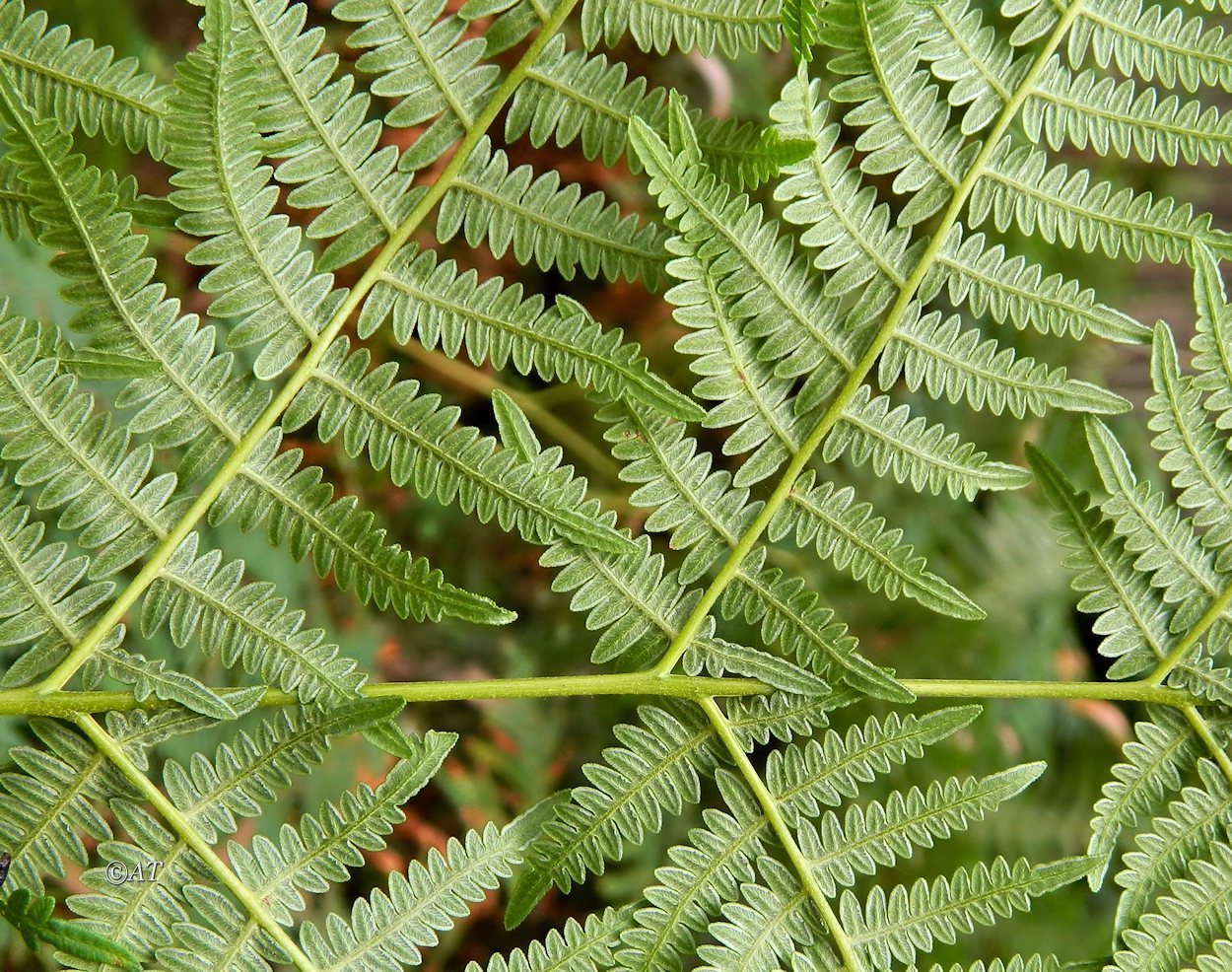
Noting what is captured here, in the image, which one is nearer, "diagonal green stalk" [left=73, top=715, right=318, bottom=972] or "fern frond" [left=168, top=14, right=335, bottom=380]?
"fern frond" [left=168, top=14, right=335, bottom=380]

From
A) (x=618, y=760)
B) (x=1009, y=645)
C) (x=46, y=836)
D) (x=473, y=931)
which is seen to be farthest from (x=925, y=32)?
(x=473, y=931)

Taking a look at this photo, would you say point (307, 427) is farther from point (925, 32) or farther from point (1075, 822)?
point (1075, 822)

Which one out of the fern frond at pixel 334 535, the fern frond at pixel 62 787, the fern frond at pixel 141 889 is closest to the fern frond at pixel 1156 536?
the fern frond at pixel 334 535

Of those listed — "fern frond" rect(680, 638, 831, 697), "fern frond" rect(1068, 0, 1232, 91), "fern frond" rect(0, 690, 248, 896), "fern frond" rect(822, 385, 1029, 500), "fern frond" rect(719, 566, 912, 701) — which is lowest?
"fern frond" rect(0, 690, 248, 896)

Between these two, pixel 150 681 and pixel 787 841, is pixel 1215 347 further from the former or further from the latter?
pixel 150 681

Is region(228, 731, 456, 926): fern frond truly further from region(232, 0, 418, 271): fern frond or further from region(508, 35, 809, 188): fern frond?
region(508, 35, 809, 188): fern frond

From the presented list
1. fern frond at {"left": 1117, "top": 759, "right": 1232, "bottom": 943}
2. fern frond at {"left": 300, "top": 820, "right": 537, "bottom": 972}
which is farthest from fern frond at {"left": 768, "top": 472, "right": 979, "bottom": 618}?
fern frond at {"left": 300, "top": 820, "right": 537, "bottom": 972}
